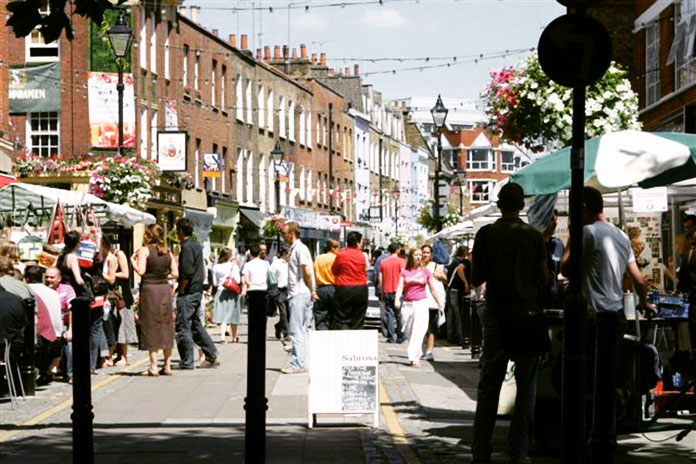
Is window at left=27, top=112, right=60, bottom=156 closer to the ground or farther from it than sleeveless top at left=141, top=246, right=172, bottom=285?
farther from it

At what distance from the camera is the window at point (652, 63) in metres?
37.9

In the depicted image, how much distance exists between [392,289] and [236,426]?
50.1ft

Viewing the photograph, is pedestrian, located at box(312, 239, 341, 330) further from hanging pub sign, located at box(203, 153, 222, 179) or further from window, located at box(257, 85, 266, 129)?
window, located at box(257, 85, 266, 129)

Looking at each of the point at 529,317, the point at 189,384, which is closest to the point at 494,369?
the point at 529,317

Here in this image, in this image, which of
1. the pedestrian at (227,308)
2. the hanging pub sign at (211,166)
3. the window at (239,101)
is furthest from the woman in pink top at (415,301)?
the window at (239,101)

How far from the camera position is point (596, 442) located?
280 inches

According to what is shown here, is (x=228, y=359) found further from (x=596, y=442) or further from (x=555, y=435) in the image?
(x=596, y=442)

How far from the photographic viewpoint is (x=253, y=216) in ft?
206

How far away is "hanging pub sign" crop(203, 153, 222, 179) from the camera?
52969mm

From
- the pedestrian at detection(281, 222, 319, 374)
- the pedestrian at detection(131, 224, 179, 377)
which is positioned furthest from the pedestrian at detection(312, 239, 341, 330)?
the pedestrian at detection(131, 224, 179, 377)

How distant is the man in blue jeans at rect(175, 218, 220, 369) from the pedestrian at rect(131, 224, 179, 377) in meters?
0.41

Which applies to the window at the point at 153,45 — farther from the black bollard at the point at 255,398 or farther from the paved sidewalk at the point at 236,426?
the black bollard at the point at 255,398

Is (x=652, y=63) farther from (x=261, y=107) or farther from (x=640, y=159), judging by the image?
(x=261, y=107)

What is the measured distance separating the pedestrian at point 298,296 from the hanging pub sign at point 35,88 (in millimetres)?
25228
